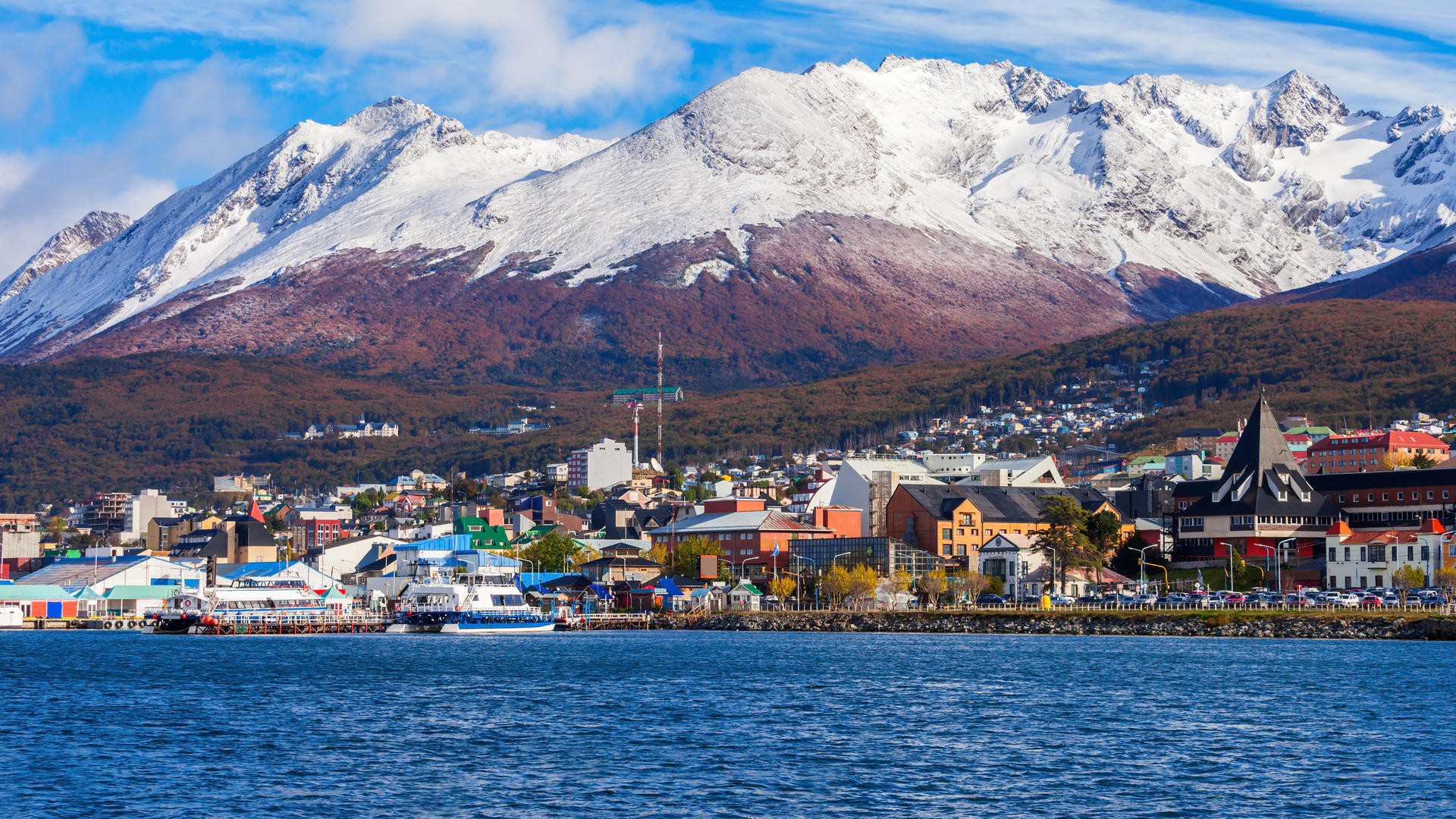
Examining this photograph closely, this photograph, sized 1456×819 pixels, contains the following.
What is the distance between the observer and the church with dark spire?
4938 inches

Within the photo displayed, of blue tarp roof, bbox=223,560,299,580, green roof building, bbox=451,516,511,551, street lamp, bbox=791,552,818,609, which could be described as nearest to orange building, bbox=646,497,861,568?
street lamp, bbox=791,552,818,609

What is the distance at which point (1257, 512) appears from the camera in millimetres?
125625

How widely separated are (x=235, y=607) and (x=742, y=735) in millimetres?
80926

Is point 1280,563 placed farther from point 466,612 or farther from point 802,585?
point 466,612

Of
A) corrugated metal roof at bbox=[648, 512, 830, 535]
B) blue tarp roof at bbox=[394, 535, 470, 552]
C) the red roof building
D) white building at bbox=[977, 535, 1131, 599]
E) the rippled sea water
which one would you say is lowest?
the rippled sea water

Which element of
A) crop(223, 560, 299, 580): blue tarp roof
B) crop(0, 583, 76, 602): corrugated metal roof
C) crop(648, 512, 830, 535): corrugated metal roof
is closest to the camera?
crop(0, 583, 76, 602): corrugated metal roof

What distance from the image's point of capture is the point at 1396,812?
38000 millimetres

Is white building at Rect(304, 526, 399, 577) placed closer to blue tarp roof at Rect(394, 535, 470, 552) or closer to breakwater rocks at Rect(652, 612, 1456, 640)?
blue tarp roof at Rect(394, 535, 470, 552)

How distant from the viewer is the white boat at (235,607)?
11769 centimetres

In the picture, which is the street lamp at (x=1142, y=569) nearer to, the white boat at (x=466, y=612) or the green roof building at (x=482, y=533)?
the white boat at (x=466, y=612)

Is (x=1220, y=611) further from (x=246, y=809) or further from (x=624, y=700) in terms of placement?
(x=246, y=809)

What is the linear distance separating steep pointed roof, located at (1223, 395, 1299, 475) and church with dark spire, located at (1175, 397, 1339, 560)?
0.06 meters

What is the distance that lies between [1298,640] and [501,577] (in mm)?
Result: 63624

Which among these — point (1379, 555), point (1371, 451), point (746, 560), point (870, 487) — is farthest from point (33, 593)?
point (1371, 451)
